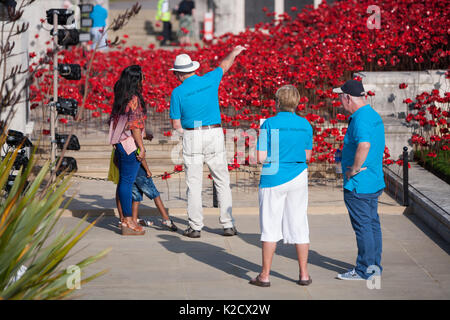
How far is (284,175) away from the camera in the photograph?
258 inches

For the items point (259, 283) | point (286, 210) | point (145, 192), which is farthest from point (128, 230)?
point (286, 210)

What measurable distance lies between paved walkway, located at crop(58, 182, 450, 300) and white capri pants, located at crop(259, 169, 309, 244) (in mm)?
481

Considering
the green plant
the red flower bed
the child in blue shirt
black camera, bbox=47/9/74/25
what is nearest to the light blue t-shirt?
the red flower bed

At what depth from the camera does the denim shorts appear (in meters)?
8.88

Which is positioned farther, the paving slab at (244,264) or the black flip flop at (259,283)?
the black flip flop at (259,283)

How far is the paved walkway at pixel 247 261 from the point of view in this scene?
262 inches

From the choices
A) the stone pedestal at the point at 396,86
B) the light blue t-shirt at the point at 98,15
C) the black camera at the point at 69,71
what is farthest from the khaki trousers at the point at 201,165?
the light blue t-shirt at the point at 98,15

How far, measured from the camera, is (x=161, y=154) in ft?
41.0

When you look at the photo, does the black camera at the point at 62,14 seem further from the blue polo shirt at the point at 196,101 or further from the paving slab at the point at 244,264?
the blue polo shirt at the point at 196,101

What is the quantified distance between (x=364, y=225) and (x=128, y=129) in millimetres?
2960

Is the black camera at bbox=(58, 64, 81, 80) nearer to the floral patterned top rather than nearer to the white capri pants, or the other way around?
the floral patterned top

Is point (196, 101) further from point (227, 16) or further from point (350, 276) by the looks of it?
point (227, 16)

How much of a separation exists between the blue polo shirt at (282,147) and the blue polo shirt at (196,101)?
1856 millimetres
